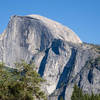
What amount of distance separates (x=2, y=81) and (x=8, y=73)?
2.39 meters

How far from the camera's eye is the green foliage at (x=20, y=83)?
2589 inches

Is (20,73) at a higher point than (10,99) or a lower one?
higher

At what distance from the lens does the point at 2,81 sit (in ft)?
215

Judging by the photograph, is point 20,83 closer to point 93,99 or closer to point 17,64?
point 17,64

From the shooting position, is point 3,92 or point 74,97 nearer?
point 3,92

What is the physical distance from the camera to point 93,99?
123 m

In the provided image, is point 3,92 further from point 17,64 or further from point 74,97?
point 74,97

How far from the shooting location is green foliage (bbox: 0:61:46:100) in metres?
65.8

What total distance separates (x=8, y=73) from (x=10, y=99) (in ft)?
16.6

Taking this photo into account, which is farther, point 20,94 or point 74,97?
point 74,97

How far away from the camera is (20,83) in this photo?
66000mm

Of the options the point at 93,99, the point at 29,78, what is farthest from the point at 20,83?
the point at 93,99

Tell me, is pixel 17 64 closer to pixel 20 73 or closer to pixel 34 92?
pixel 20 73

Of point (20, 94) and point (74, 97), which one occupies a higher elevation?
point (74, 97)
